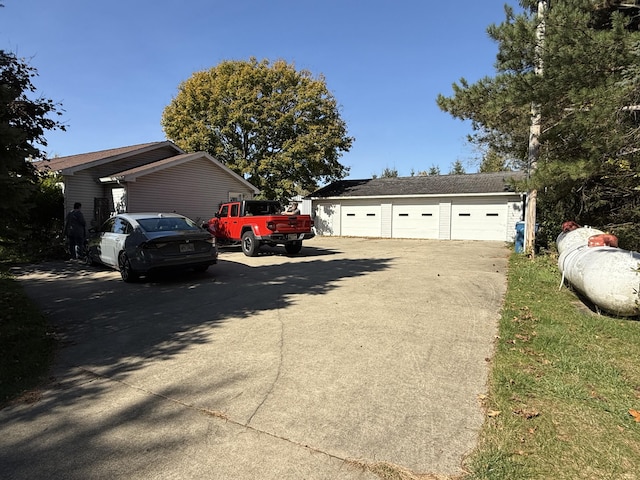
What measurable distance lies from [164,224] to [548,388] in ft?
27.1

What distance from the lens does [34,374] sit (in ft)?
13.1

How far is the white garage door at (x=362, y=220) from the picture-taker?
2547cm

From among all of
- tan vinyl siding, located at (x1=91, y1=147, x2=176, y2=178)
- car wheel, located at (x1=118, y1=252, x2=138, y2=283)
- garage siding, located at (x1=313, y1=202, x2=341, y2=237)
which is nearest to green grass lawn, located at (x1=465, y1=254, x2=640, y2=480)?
car wheel, located at (x1=118, y1=252, x2=138, y2=283)

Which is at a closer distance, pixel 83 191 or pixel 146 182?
pixel 83 191

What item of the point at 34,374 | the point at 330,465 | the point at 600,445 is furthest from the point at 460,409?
the point at 34,374

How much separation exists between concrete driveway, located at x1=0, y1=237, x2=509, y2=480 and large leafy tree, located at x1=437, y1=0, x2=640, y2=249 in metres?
3.71

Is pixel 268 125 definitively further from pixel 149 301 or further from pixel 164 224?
pixel 149 301

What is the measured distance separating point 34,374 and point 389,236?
22.2m

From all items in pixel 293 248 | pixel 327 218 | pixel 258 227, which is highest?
pixel 327 218

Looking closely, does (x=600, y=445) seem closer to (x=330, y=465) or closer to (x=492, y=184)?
(x=330, y=465)

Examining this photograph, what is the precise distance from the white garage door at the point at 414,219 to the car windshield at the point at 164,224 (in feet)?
55.8

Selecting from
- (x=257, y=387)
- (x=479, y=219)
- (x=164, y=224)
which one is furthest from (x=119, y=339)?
(x=479, y=219)

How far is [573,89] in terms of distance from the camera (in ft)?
23.8

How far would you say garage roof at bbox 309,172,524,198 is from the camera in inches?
872
